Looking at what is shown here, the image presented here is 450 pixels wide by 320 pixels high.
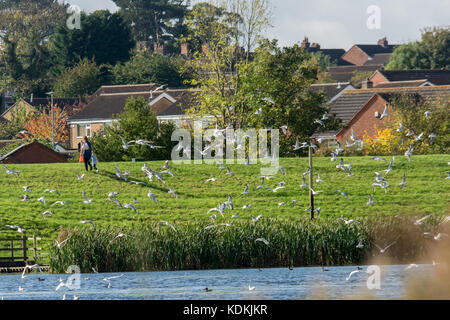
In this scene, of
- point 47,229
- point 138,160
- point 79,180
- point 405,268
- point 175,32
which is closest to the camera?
point 405,268

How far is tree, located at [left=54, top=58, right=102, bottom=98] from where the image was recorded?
137 m

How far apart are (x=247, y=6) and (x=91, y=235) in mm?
45160

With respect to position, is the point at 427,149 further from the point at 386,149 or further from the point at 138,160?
the point at 138,160

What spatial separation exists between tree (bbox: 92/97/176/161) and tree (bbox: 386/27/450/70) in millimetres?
75958

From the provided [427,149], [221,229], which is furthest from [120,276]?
[427,149]

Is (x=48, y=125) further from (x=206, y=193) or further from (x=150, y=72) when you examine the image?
(x=206, y=193)

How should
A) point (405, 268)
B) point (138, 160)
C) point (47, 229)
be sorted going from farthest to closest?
point (138, 160) < point (47, 229) < point (405, 268)

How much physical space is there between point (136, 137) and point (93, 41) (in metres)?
71.0

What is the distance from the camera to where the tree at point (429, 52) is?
461 feet

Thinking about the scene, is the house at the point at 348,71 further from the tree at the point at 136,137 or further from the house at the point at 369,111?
the tree at the point at 136,137

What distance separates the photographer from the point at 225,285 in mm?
39219

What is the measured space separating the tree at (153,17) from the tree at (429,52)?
44.1 m

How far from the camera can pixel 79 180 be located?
64.2 m

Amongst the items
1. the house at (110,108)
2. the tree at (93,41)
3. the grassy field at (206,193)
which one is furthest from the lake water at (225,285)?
the tree at (93,41)
